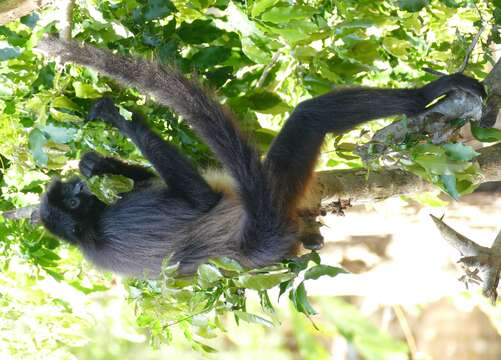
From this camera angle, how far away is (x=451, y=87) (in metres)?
2.05

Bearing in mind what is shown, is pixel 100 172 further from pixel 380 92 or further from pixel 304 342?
pixel 304 342

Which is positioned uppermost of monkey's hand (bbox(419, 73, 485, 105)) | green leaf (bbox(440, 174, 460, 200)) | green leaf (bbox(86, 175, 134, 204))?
monkey's hand (bbox(419, 73, 485, 105))

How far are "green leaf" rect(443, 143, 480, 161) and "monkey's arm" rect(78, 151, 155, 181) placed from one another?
4.42 ft

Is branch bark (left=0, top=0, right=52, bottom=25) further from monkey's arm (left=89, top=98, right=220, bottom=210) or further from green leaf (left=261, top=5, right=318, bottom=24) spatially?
green leaf (left=261, top=5, right=318, bottom=24)

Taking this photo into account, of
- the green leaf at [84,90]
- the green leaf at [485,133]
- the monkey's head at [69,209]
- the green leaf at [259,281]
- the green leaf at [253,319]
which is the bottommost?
the monkey's head at [69,209]

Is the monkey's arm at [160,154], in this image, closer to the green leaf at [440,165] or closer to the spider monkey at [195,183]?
the spider monkey at [195,183]

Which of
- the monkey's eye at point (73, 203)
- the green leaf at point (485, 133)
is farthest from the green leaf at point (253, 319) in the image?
the monkey's eye at point (73, 203)

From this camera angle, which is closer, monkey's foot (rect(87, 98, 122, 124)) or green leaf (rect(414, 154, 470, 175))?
green leaf (rect(414, 154, 470, 175))

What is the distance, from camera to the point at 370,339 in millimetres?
4109

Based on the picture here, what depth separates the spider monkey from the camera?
2002 millimetres

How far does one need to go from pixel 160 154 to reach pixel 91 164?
0.31 metres

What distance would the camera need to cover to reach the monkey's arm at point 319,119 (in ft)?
6.84

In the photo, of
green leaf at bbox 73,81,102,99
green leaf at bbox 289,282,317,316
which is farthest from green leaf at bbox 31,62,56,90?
green leaf at bbox 289,282,317,316

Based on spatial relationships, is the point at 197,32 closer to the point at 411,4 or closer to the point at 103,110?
the point at 103,110
